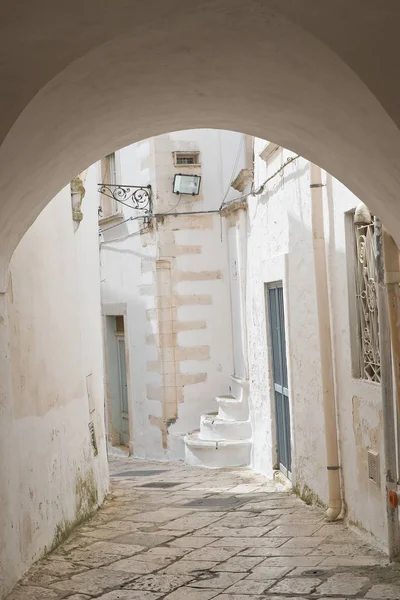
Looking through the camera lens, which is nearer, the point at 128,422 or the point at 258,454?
the point at 258,454

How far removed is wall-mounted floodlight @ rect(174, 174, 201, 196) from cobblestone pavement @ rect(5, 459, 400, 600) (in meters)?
5.80

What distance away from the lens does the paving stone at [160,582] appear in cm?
534

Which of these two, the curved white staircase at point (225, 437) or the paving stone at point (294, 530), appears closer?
the paving stone at point (294, 530)

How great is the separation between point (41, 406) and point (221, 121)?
2.52m

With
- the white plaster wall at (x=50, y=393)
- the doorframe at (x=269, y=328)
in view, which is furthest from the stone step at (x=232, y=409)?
the white plaster wall at (x=50, y=393)

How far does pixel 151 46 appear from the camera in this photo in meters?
3.49

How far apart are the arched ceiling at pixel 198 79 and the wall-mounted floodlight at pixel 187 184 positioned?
8403 mm

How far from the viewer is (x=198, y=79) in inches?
165

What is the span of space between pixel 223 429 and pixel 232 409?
0.39 meters

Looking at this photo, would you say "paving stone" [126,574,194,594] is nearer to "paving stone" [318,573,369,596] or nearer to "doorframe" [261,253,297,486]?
"paving stone" [318,573,369,596]

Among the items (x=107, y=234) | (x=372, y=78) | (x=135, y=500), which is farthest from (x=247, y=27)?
(x=107, y=234)

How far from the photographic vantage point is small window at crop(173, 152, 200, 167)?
44.8 ft

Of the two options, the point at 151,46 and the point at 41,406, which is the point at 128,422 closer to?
the point at 41,406

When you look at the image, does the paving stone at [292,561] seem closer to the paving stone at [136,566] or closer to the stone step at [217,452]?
the paving stone at [136,566]
